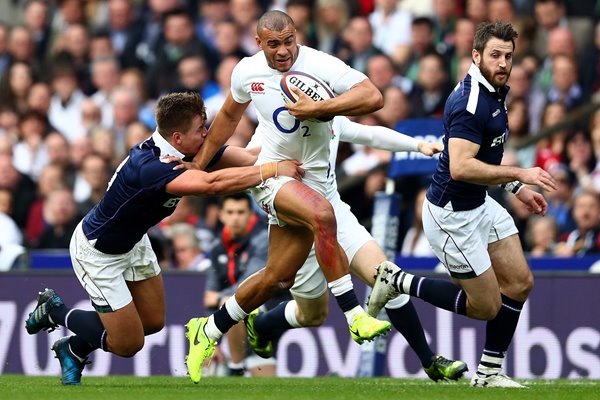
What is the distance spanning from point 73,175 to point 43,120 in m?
1.07

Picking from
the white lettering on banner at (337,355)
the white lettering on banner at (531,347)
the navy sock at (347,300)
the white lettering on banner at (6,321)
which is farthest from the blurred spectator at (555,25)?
the navy sock at (347,300)

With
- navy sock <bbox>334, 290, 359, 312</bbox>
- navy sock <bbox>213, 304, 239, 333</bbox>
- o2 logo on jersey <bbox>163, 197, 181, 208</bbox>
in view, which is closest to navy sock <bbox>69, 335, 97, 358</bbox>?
navy sock <bbox>213, 304, 239, 333</bbox>

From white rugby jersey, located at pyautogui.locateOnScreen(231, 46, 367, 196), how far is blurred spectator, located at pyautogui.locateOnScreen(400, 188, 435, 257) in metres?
3.87

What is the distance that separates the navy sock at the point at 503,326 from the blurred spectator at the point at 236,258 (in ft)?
10.3

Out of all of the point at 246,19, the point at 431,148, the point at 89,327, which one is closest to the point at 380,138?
the point at 431,148

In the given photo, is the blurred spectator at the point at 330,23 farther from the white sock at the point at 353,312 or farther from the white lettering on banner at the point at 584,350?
the white sock at the point at 353,312

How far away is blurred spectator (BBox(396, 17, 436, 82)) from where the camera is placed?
1536 centimetres

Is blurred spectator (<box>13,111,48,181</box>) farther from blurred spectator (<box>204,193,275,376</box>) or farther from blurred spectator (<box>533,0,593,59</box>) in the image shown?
blurred spectator (<box>533,0,593,59</box>)

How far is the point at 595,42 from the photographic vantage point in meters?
14.9

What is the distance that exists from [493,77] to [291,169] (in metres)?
1.49

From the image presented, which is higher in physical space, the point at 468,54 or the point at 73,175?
the point at 468,54

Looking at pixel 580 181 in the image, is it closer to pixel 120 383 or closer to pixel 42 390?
pixel 120 383

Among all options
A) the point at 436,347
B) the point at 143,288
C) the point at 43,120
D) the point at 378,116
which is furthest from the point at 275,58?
the point at 43,120

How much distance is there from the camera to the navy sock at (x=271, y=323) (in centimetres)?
1094
